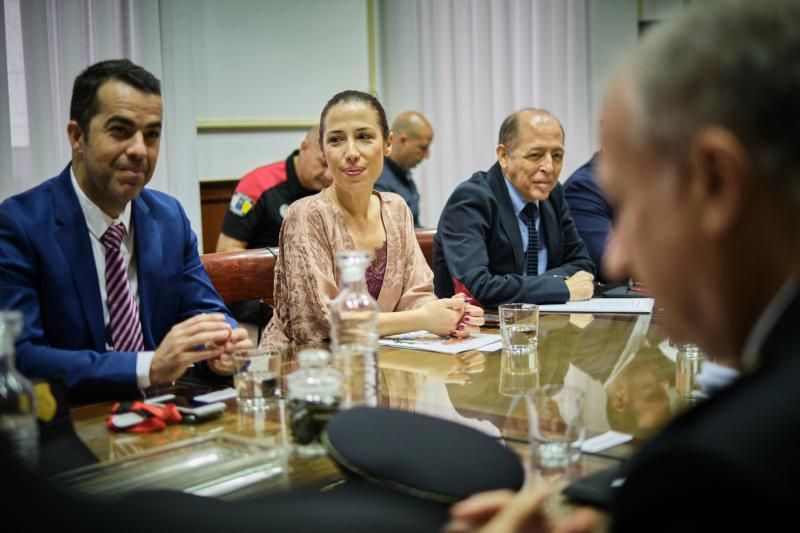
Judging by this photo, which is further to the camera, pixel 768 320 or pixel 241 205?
pixel 241 205

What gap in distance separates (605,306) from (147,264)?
4.46 ft

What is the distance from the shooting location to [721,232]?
71cm

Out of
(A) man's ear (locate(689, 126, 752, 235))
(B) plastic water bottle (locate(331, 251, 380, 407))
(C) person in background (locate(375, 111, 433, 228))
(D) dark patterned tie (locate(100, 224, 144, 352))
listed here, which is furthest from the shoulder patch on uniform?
(A) man's ear (locate(689, 126, 752, 235))

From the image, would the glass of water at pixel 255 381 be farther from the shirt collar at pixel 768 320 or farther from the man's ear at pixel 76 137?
the shirt collar at pixel 768 320

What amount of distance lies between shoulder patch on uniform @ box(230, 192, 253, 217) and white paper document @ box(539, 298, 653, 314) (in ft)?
6.89

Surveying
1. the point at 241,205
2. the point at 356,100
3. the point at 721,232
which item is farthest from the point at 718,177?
the point at 241,205

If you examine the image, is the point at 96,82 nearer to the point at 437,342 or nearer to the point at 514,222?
the point at 437,342

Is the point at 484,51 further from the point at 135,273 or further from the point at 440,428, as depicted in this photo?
the point at 440,428

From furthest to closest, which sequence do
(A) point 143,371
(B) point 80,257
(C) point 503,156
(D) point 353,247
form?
(C) point 503,156, (D) point 353,247, (B) point 80,257, (A) point 143,371

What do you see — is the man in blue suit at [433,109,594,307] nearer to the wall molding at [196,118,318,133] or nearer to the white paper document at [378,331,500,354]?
the white paper document at [378,331,500,354]

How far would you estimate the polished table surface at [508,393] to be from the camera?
1.40m

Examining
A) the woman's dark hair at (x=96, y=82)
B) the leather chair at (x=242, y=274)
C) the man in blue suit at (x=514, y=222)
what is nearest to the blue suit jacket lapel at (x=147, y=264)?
the woman's dark hair at (x=96, y=82)

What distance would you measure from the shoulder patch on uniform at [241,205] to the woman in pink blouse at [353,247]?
1635 mm

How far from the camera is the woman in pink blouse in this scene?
7.81ft
